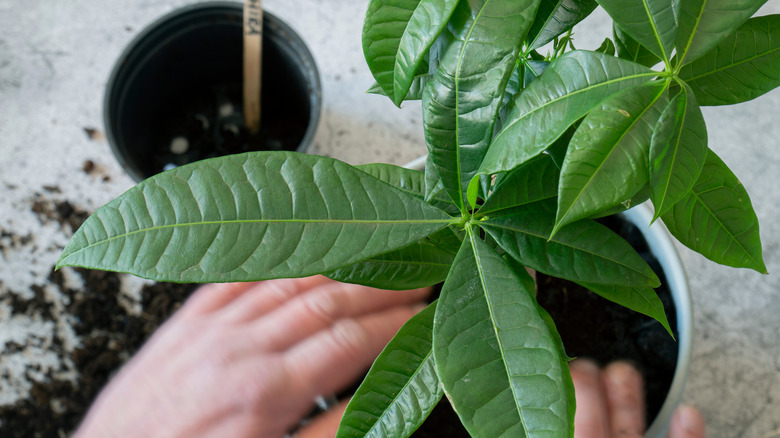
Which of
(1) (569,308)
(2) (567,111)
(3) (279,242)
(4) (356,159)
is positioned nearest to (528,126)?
(2) (567,111)

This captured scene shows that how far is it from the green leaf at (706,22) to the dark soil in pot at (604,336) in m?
0.34

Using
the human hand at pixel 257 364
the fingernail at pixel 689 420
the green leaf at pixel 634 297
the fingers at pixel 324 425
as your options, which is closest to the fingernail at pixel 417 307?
the human hand at pixel 257 364

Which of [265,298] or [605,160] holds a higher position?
[605,160]

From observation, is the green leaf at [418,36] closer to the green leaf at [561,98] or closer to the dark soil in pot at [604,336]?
the green leaf at [561,98]

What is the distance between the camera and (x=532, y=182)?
1.25 ft

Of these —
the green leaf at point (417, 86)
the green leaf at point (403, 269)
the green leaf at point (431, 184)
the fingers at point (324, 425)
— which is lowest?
the fingers at point (324, 425)

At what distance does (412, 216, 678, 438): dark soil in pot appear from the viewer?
0.63 m

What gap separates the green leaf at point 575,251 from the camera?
38 cm

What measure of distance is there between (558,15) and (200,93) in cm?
79

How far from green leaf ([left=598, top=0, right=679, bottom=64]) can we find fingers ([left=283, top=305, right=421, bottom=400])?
37 centimetres

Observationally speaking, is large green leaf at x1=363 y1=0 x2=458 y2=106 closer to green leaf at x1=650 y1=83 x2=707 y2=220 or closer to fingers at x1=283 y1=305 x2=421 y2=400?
green leaf at x1=650 y1=83 x2=707 y2=220

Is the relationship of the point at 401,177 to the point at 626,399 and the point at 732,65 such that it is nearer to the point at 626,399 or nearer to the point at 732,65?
the point at 732,65

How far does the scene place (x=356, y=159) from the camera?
98 centimetres

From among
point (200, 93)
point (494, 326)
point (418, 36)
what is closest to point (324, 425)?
point (494, 326)
